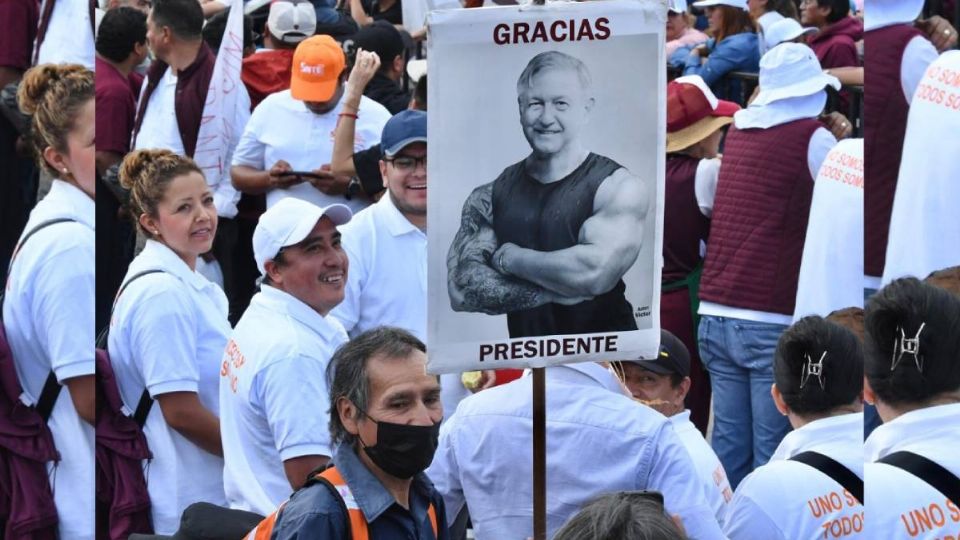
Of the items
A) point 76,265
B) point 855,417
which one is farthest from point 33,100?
point 855,417

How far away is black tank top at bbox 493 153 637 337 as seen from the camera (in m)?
3.36

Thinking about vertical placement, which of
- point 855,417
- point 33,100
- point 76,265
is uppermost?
point 33,100

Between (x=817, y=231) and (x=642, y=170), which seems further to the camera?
(x=817, y=231)

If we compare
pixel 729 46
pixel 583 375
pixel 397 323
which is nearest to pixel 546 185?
pixel 583 375

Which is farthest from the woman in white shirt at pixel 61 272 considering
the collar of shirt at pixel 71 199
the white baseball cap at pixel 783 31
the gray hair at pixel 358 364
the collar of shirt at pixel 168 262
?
the white baseball cap at pixel 783 31

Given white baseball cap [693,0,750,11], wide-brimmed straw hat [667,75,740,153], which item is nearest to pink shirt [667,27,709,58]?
white baseball cap [693,0,750,11]

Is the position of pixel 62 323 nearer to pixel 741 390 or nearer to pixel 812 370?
pixel 812 370

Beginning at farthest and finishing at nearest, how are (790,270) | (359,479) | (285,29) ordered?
(285,29) → (790,270) → (359,479)

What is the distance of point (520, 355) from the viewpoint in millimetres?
3350

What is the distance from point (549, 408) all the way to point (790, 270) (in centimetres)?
192

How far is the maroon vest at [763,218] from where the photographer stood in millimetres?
5504

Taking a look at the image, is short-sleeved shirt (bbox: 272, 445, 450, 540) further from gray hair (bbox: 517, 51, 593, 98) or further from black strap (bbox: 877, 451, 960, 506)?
black strap (bbox: 877, 451, 960, 506)

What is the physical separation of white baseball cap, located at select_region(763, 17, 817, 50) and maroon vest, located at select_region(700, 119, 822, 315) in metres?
1.04

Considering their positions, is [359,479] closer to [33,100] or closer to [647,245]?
[647,245]
